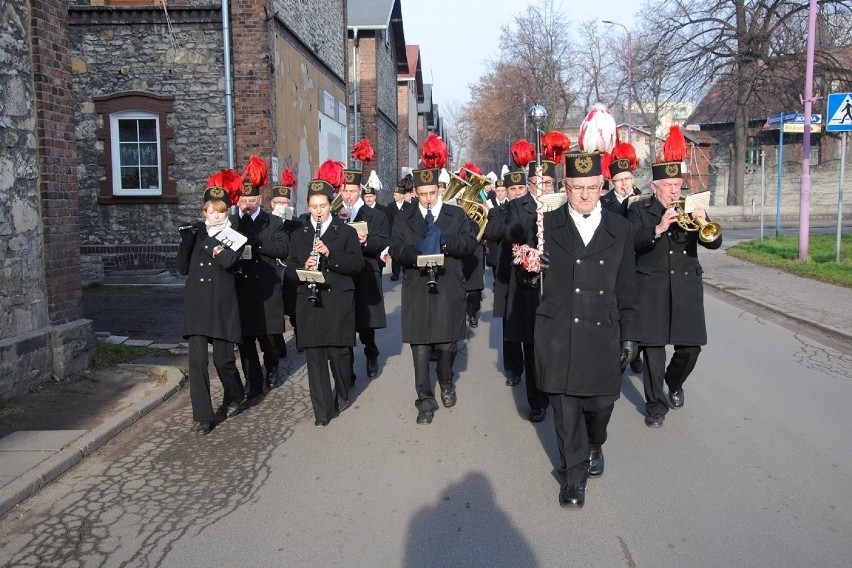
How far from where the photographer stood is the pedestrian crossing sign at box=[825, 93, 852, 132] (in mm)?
14727

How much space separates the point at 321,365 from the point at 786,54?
36848 mm

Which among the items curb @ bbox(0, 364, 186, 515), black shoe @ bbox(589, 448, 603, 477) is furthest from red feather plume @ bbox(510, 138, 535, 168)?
curb @ bbox(0, 364, 186, 515)

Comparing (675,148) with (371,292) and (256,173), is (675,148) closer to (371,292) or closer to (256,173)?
(371,292)

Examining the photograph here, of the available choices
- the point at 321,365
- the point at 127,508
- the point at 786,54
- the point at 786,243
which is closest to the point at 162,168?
the point at 321,365

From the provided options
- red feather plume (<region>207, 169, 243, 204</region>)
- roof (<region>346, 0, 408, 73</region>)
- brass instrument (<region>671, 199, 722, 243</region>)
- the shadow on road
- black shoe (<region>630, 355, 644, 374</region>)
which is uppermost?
roof (<region>346, 0, 408, 73</region>)

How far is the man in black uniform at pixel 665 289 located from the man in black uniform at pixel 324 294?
238 centimetres

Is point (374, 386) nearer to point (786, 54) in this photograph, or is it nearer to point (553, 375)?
point (553, 375)

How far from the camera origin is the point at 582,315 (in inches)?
187

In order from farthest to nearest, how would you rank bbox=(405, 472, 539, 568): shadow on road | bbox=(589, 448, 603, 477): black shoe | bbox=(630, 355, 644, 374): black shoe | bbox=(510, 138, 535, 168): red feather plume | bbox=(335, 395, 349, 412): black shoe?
bbox=(630, 355, 644, 374): black shoe → bbox=(510, 138, 535, 168): red feather plume → bbox=(335, 395, 349, 412): black shoe → bbox=(589, 448, 603, 477): black shoe → bbox=(405, 472, 539, 568): shadow on road

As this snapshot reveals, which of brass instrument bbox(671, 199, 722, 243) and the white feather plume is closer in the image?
the white feather plume

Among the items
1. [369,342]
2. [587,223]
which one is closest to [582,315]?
[587,223]

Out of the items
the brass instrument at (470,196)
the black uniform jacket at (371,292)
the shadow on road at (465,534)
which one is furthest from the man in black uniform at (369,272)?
the shadow on road at (465,534)

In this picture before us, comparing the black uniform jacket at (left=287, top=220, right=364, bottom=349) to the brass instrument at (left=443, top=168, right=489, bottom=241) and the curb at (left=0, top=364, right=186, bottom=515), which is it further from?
the curb at (left=0, top=364, right=186, bottom=515)

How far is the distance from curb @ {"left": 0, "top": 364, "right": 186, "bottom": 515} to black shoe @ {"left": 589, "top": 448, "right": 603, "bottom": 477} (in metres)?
3.58
